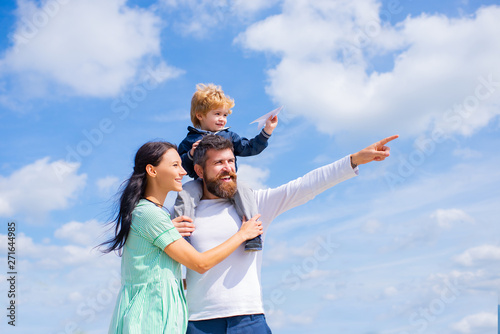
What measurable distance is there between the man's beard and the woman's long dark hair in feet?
1.81

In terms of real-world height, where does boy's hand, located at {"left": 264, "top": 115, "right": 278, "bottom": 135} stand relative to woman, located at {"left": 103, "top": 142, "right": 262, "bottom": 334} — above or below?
above

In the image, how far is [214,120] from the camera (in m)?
5.76

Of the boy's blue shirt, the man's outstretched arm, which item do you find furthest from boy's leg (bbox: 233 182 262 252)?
the boy's blue shirt

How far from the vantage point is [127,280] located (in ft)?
12.5

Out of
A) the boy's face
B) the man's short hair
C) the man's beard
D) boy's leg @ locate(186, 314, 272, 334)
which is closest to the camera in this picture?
boy's leg @ locate(186, 314, 272, 334)

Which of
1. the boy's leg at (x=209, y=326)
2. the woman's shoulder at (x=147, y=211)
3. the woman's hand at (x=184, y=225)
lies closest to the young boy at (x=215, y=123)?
the woman's hand at (x=184, y=225)

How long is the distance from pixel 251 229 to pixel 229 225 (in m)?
0.28

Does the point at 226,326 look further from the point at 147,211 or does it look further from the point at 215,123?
the point at 215,123

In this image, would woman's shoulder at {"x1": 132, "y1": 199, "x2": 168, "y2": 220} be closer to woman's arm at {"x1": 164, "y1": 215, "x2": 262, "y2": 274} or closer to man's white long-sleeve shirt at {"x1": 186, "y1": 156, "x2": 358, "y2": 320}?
woman's arm at {"x1": 164, "y1": 215, "x2": 262, "y2": 274}

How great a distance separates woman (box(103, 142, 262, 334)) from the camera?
11.9 ft

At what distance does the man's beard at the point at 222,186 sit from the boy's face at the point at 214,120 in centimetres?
144

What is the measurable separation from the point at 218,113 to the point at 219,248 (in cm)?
241

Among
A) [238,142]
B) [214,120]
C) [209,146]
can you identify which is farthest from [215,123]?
[209,146]

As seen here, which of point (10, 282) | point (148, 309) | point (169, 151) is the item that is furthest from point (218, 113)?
point (10, 282)
